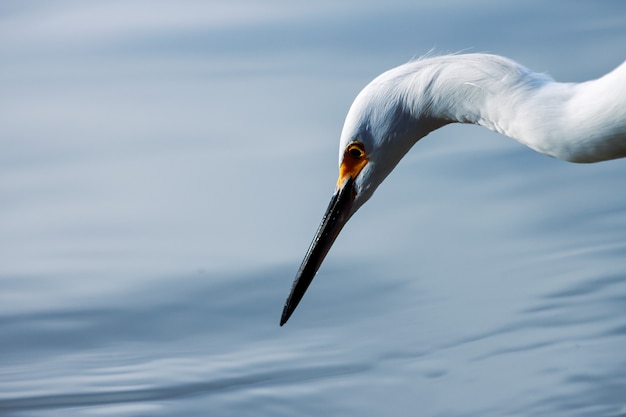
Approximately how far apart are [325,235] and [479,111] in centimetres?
80

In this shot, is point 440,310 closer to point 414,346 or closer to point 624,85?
point 414,346

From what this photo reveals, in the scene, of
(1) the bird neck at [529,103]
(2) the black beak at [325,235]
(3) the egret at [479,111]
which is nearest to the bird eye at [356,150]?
(3) the egret at [479,111]

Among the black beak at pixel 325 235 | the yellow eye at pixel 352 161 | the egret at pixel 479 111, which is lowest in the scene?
the black beak at pixel 325 235

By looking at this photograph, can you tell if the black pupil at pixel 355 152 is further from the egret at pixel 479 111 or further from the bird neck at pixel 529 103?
the bird neck at pixel 529 103

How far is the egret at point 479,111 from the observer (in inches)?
129

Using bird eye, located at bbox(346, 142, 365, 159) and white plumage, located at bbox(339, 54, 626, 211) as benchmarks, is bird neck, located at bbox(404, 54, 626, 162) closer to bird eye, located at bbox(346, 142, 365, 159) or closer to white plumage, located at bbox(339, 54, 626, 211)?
white plumage, located at bbox(339, 54, 626, 211)

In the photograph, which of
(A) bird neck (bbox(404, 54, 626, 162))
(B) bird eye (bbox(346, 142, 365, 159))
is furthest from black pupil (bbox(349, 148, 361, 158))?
(A) bird neck (bbox(404, 54, 626, 162))

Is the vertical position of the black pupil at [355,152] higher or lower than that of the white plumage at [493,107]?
lower

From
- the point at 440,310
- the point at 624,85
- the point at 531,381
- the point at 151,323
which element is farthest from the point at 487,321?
the point at 624,85

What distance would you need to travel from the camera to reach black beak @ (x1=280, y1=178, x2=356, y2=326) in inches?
154

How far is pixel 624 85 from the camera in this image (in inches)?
128

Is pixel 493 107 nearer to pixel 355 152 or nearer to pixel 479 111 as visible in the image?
pixel 479 111

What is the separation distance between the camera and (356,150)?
375cm

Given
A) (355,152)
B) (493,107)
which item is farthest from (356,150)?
(493,107)
